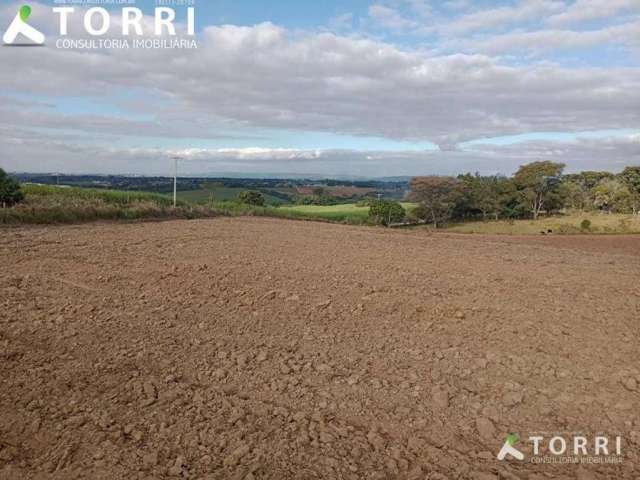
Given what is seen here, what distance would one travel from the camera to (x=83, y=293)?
15.4ft

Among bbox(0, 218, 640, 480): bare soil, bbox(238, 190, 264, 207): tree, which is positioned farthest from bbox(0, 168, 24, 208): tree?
bbox(238, 190, 264, 207): tree

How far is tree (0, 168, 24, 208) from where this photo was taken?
594 inches

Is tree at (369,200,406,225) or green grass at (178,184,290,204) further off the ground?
green grass at (178,184,290,204)

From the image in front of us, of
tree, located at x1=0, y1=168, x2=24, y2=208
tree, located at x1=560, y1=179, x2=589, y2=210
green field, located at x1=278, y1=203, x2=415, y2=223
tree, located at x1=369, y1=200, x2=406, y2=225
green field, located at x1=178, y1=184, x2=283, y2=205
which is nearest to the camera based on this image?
tree, located at x1=0, y1=168, x2=24, y2=208

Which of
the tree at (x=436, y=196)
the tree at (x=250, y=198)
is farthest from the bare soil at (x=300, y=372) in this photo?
the tree at (x=436, y=196)

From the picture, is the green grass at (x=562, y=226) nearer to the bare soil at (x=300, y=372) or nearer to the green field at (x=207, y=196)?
→ the green field at (x=207, y=196)

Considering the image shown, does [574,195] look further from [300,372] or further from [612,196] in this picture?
[300,372]

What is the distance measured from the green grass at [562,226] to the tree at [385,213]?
4.04m

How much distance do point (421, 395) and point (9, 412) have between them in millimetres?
2544

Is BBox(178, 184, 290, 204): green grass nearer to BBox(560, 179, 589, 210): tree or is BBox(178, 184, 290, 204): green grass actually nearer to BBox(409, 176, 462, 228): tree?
BBox(409, 176, 462, 228): tree

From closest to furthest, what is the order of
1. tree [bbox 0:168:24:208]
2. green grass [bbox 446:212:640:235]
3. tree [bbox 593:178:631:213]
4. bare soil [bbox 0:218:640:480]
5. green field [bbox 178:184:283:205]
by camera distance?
bare soil [bbox 0:218:640:480]
tree [bbox 0:168:24:208]
green field [bbox 178:184:283:205]
green grass [bbox 446:212:640:235]
tree [bbox 593:178:631:213]

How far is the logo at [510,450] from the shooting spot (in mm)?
2455

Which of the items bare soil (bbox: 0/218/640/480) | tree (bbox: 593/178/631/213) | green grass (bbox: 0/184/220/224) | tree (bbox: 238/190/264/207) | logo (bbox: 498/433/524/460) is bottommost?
logo (bbox: 498/433/524/460)

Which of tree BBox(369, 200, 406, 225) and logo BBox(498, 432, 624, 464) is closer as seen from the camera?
logo BBox(498, 432, 624, 464)
